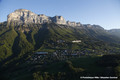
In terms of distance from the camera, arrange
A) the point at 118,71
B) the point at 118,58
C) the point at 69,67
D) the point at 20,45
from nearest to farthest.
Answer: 1. the point at 118,71
2. the point at 69,67
3. the point at 118,58
4. the point at 20,45

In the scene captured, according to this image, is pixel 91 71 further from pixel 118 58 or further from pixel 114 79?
pixel 118 58

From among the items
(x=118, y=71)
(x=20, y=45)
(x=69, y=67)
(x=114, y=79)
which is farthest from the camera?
(x=20, y=45)

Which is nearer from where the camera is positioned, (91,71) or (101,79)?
(101,79)

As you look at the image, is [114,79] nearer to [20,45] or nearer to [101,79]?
[101,79]

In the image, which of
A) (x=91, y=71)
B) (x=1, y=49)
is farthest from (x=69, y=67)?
(x=1, y=49)

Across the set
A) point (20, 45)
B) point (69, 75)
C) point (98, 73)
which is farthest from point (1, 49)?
point (98, 73)

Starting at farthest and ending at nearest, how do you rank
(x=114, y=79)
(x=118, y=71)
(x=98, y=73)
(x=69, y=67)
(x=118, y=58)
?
(x=118, y=58), (x=69, y=67), (x=98, y=73), (x=118, y=71), (x=114, y=79)

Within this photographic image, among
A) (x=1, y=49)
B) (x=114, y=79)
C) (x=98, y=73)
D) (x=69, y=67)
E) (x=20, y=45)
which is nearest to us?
(x=114, y=79)

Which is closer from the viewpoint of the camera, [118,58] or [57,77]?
[57,77]

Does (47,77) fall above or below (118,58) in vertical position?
below
